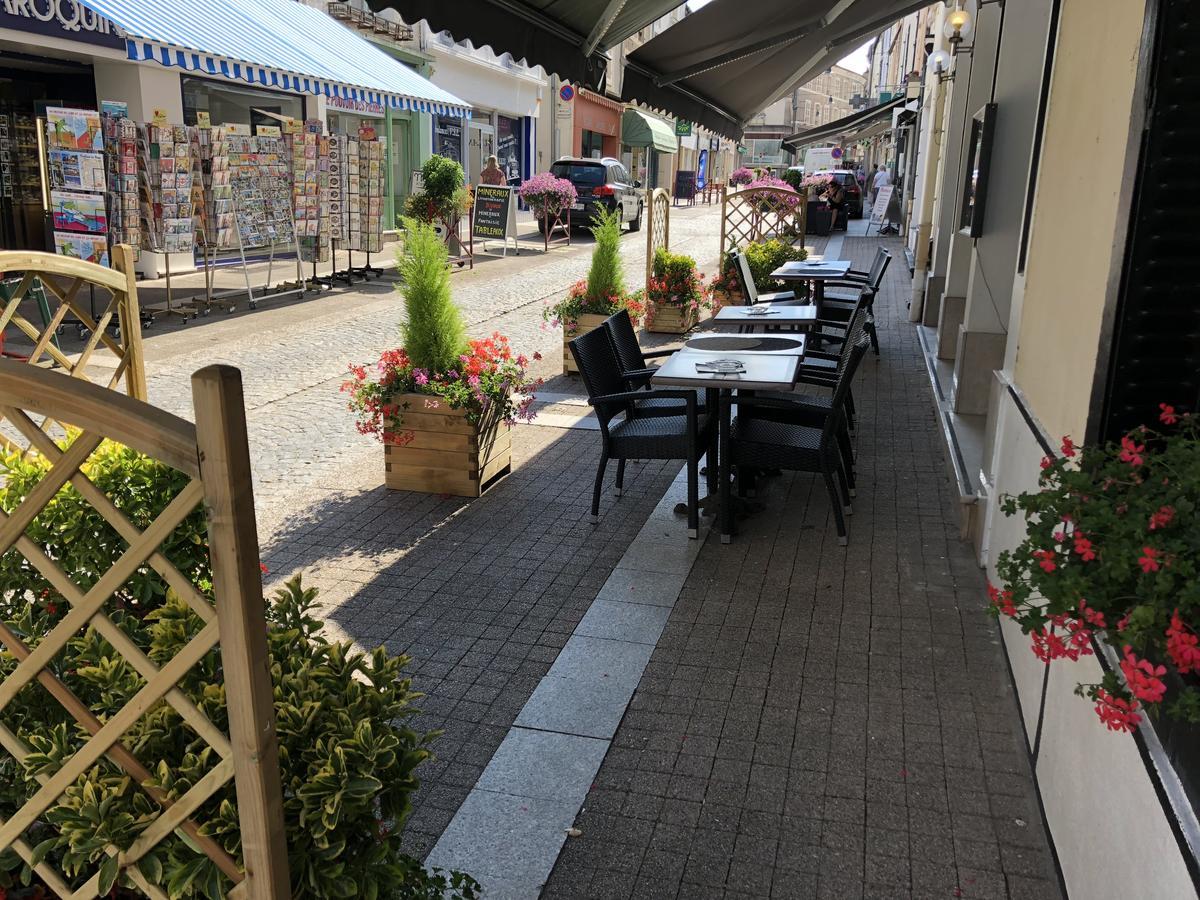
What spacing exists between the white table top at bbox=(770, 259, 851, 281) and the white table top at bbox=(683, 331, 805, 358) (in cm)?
357

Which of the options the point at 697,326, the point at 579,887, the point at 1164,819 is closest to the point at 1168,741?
the point at 1164,819

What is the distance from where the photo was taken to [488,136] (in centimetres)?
2870

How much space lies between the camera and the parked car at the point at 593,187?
73.7 feet

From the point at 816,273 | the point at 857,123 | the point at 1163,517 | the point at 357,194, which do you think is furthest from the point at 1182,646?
the point at 857,123

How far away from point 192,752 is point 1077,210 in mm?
3143

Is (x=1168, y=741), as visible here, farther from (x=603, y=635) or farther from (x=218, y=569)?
(x=603, y=635)

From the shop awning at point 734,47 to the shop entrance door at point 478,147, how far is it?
17643mm

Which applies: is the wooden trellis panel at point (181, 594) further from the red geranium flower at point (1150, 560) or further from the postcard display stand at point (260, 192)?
the postcard display stand at point (260, 192)

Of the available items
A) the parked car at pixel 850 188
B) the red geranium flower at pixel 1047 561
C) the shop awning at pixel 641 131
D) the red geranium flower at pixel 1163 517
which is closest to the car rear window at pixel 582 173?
the parked car at pixel 850 188

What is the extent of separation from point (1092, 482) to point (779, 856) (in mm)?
1462

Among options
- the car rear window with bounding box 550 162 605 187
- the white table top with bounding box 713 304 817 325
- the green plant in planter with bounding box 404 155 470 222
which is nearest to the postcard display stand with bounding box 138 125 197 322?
the green plant in planter with bounding box 404 155 470 222

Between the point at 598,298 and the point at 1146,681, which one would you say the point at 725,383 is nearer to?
the point at 1146,681

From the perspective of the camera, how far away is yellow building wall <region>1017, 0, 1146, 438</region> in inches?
113

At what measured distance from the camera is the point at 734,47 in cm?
803
